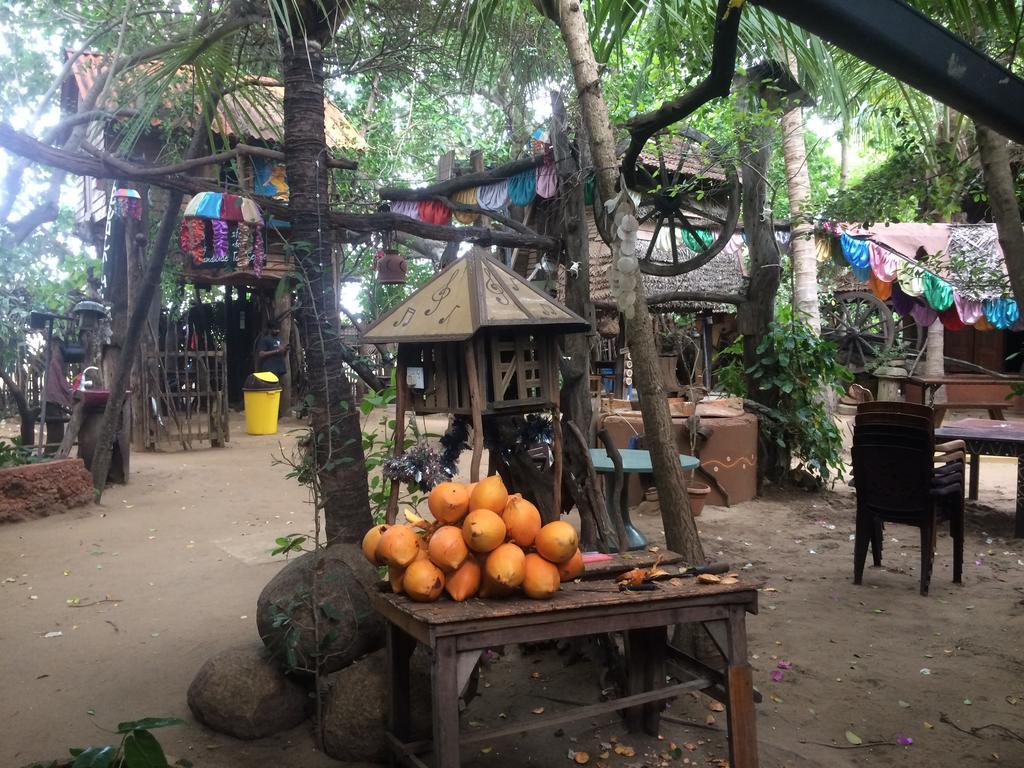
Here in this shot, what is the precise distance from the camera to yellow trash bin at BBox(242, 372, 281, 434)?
1323 centimetres

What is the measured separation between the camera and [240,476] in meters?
9.70

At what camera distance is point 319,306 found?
379 centimetres

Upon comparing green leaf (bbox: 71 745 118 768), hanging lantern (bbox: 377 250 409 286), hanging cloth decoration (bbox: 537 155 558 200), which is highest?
hanging cloth decoration (bbox: 537 155 558 200)

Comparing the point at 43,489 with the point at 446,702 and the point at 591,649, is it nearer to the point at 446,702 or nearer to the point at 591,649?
the point at 591,649

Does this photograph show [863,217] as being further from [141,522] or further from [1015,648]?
[141,522]

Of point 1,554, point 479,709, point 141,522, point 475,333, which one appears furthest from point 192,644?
→ point 141,522

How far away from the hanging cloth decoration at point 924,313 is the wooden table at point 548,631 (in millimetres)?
14267

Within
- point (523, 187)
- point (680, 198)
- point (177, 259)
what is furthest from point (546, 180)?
point (177, 259)

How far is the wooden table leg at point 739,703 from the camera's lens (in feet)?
9.01

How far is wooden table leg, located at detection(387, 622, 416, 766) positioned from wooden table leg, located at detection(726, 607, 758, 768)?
1176 mm

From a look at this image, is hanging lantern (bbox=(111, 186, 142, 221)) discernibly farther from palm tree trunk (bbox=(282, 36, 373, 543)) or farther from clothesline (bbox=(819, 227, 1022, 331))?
clothesline (bbox=(819, 227, 1022, 331))

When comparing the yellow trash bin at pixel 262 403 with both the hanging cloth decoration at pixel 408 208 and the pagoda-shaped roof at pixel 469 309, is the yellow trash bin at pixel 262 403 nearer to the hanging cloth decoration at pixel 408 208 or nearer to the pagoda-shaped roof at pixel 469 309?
the hanging cloth decoration at pixel 408 208

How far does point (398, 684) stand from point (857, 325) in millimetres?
17369

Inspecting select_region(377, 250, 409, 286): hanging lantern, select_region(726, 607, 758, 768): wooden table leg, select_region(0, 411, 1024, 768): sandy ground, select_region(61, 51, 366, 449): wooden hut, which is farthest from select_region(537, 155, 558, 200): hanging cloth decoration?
select_region(726, 607, 758, 768): wooden table leg
